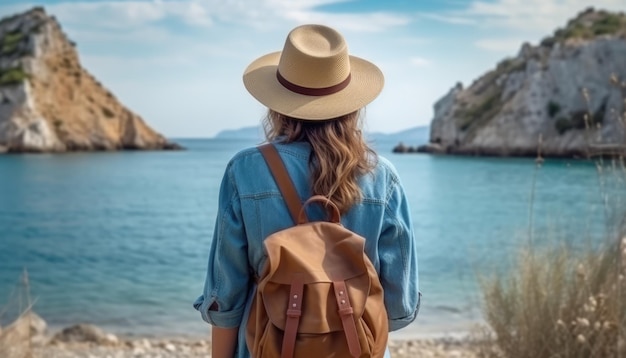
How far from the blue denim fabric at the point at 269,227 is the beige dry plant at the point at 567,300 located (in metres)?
1.86

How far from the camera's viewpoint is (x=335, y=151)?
6.24 feet

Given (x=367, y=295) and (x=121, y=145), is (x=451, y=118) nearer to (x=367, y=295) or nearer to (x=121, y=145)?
(x=121, y=145)

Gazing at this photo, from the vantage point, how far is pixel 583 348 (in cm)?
382

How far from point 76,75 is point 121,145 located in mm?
9996

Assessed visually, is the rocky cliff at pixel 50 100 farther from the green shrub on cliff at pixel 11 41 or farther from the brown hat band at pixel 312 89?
the brown hat band at pixel 312 89

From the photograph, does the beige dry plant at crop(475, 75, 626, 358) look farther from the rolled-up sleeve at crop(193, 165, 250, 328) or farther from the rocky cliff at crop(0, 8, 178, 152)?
the rocky cliff at crop(0, 8, 178, 152)

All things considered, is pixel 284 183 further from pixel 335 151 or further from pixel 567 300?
pixel 567 300

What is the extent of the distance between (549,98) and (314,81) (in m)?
55.6

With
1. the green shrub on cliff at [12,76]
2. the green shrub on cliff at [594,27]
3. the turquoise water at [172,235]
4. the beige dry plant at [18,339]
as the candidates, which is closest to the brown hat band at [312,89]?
the turquoise water at [172,235]

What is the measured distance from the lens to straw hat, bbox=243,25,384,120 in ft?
6.45

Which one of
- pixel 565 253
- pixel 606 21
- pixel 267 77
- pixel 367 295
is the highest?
pixel 606 21

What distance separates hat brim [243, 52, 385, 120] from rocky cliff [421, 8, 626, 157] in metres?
39.9

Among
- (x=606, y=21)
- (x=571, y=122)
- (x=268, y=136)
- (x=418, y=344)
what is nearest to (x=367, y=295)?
(x=268, y=136)

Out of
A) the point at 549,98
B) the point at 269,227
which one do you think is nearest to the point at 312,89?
the point at 269,227
